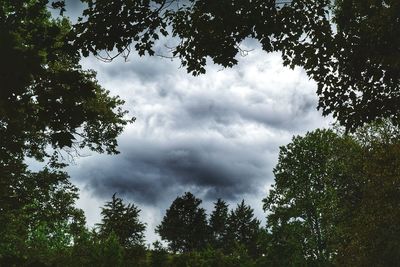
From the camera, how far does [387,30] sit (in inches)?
356

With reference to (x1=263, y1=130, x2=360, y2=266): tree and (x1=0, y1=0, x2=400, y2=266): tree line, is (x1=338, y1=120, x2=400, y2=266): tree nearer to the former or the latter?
(x1=0, y1=0, x2=400, y2=266): tree line

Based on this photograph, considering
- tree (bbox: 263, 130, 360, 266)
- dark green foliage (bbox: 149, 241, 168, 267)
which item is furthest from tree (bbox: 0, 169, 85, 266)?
tree (bbox: 263, 130, 360, 266)

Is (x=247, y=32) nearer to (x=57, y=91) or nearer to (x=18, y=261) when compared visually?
(x=57, y=91)

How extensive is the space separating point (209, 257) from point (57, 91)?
29.7 meters

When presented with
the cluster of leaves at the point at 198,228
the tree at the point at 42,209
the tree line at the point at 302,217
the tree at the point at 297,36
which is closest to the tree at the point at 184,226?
the cluster of leaves at the point at 198,228

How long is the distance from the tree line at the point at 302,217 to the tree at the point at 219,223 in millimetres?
32220

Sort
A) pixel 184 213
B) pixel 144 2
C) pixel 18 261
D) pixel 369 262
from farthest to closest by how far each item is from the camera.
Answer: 1. pixel 184 213
2. pixel 369 262
3. pixel 144 2
4. pixel 18 261

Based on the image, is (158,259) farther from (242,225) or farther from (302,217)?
(242,225)

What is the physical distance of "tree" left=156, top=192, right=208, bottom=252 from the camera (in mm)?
81250

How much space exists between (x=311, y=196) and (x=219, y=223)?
161ft

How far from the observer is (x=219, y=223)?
87562mm

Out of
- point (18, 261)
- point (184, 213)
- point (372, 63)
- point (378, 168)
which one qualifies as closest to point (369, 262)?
point (378, 168)

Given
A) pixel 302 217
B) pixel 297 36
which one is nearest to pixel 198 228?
pixel 302 217

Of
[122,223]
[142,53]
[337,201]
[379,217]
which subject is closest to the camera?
[142,53]
